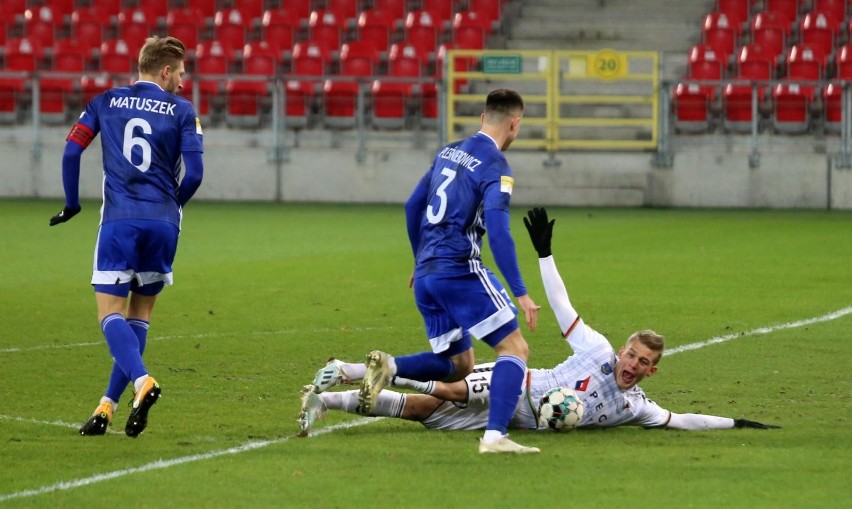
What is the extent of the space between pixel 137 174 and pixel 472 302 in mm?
1798

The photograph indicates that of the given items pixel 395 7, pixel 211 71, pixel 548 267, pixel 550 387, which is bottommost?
pixel 550 387

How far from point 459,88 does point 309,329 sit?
47.5 ft

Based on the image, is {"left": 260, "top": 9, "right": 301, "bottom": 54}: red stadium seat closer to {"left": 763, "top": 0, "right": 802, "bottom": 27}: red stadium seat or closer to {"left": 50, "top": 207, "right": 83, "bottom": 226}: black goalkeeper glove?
{"left": 763, "top": 0, "right": 802, "bottom": 27}: red stadium seat

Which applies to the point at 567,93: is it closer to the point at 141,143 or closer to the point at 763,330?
the point at 763,330

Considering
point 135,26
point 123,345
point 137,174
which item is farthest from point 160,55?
point 135,26

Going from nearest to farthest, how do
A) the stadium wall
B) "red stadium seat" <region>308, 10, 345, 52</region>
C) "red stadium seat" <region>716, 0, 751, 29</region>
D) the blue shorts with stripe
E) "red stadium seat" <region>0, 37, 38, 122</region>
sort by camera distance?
the blue shorts with stripe
the stadium wall
"red stadium seat" <region>0, 37, 38, 122</region>
"red stadium seat" <region>716, 0, 751, 29</region>
"red stadium seat" <region>308, 10, 345, 52</region>

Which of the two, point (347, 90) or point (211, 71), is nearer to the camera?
point (347, 90)

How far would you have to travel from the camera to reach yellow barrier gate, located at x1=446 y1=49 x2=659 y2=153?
2361 centimetres

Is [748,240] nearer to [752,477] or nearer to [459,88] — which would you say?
[459,88]

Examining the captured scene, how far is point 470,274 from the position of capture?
272 inches

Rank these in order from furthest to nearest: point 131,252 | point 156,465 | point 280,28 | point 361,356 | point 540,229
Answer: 1. point 280,28
2. point 361,356
3. point 131,252
4. point 540,229
5. point 156,465

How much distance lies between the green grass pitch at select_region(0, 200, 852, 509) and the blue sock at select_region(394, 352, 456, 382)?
302 millimetres

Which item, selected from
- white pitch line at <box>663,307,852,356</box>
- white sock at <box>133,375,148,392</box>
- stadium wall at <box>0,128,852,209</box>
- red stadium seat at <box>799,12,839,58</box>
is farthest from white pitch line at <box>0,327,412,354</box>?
red stadium seat at <box>799,12,839,58</box>

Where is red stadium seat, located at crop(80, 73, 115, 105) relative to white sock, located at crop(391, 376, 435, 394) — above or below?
above
